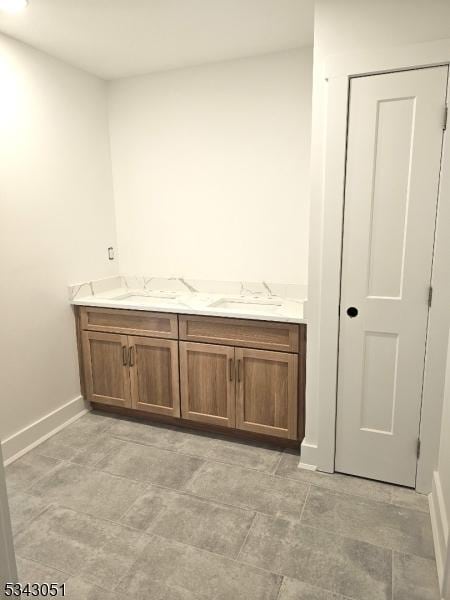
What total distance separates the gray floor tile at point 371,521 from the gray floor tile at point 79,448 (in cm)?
132

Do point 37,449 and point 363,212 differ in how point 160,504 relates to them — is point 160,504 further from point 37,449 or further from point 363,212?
point 363,212

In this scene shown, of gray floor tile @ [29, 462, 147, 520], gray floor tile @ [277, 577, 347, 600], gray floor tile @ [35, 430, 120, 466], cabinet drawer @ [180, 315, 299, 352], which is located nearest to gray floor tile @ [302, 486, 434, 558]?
gray floor tile @ [277, 577, 347, 600]

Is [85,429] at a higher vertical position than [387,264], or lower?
lower

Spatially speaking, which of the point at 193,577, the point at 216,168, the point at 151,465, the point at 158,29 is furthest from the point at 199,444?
the point at 158,29

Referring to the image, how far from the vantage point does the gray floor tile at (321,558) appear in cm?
160

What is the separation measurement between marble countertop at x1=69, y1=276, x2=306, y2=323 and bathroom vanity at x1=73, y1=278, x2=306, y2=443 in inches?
1.5

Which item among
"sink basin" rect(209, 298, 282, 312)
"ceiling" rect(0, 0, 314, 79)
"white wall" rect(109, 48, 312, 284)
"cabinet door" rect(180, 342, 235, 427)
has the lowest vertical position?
"cabinet door" rect(180, 342, 235, 427)

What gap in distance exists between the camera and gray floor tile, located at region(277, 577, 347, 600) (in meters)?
1.55

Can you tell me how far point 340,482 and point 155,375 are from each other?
1371 millimetres

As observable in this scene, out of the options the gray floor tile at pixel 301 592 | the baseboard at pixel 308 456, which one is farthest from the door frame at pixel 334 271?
the gray floor tile at pixel 301 592

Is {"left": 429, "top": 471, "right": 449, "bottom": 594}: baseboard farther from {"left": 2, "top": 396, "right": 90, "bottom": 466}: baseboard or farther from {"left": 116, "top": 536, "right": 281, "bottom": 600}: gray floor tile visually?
{"left": 2, "top": 396, "right": 90, "bottom": 466}: baseboard

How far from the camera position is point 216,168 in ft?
9.76

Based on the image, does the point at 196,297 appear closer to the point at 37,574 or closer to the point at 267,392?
the point at 267,392

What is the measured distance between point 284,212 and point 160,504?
6.56 ft
